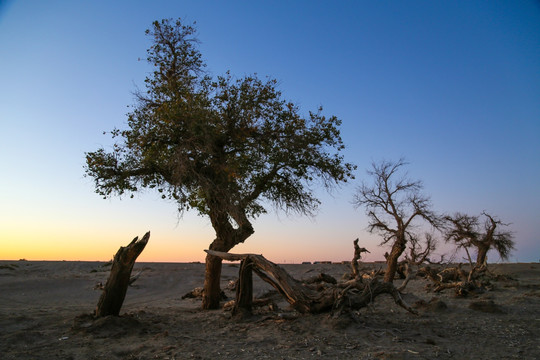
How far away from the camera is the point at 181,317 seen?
412 inches

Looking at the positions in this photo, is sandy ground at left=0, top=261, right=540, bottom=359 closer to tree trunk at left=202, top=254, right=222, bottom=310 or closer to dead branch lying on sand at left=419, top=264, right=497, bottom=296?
tree trunk at left=202, top=254, right=222, bottom=310

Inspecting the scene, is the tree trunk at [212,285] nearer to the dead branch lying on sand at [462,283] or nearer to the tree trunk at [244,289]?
the tree trunk at [244,289]

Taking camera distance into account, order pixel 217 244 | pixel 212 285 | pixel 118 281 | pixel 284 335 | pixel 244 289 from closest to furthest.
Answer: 1. pixel 284 335
2. pixel 118 281
3. pixel 244 289
4. pixel 217 244
5. pixel 212 285

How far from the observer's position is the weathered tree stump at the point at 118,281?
9.48m

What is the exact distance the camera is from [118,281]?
31.8 ft

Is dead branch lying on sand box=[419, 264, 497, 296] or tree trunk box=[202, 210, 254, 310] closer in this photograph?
tree trunk box=[202, 210, 254, 310]

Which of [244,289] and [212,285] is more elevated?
[244,289]

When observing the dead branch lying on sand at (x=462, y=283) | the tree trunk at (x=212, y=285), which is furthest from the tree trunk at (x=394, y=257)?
the tree trunk at (x=212, y=285)

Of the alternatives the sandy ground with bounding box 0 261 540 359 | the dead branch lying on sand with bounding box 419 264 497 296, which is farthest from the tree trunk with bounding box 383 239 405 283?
the sandy ground with bounding box 0 261 540 359

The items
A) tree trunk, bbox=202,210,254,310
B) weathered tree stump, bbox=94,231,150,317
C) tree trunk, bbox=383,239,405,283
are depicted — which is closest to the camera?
weathered tree stump, bbox=94,231,150,317

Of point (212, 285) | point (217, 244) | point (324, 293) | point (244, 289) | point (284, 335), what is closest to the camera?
point (284, 335)

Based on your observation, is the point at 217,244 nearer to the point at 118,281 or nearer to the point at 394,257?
the point at 118,281

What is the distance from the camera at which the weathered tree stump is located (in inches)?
373

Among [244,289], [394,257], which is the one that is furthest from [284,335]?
[394,257]
